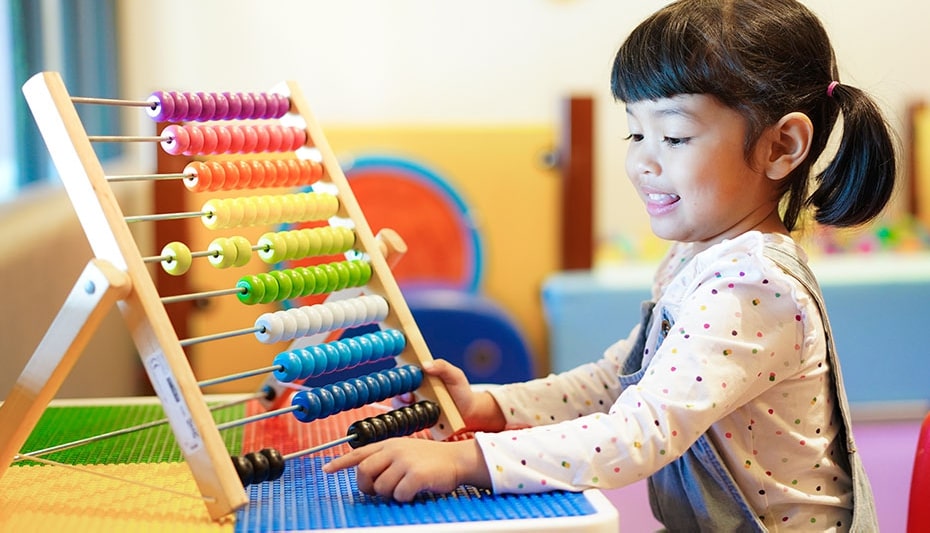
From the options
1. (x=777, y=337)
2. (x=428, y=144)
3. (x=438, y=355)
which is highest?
(x=777, y=337)

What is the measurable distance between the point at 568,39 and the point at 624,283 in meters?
1.55

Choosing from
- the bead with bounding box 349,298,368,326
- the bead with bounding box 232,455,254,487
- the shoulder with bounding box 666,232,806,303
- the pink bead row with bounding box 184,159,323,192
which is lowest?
the bead with bounding box 232,455,254,487

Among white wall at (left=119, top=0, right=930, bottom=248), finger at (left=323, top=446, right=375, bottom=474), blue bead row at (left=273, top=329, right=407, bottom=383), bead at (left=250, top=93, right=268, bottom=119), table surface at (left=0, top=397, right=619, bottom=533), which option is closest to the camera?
table surface at (left=0, top=397, right=619, bottom=533)

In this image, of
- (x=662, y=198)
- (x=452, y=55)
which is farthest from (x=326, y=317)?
(x=452, y=55)

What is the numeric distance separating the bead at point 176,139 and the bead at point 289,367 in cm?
24

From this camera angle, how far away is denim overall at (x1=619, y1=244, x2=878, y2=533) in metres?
1.01

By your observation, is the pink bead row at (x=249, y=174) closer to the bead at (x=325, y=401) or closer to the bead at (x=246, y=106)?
the bead at (x=246, y=106)

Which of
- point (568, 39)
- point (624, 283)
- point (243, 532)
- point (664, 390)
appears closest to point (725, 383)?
point (664, 390)

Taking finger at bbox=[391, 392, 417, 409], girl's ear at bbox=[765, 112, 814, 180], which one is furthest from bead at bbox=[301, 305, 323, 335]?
girl's ear at bbox=[765, 112, 814, 180]

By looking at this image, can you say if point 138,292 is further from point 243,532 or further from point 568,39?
point 568,39

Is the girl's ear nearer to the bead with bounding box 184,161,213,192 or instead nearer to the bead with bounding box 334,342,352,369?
the bead with bounding box 334,342,352,369

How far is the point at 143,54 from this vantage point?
3898mm

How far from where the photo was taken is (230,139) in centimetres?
113

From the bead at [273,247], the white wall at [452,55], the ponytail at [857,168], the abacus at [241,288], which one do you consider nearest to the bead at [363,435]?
the abacus at [241,288]
